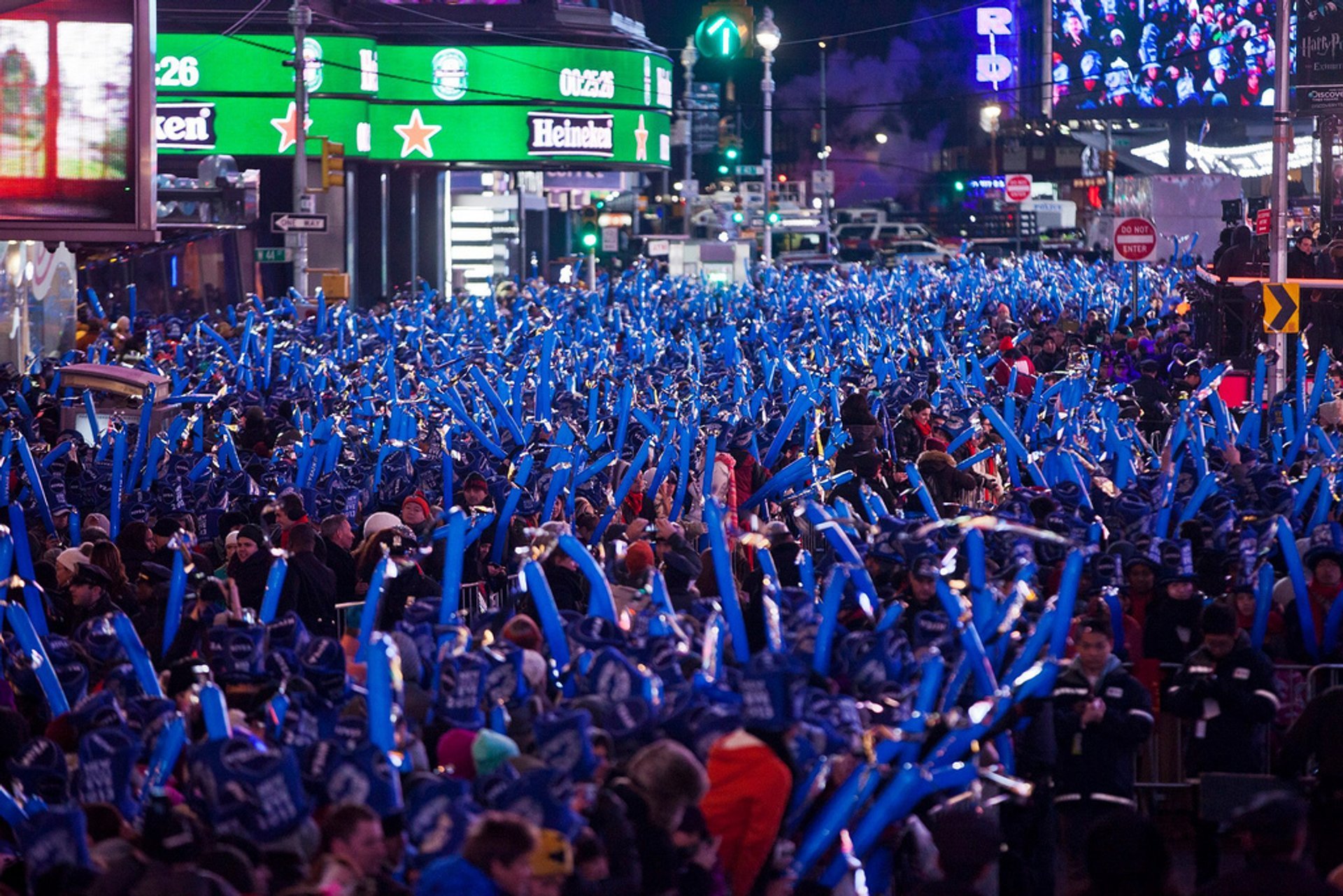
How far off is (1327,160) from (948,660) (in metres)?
21.3

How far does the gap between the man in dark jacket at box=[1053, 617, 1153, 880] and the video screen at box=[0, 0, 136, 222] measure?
23.2ft

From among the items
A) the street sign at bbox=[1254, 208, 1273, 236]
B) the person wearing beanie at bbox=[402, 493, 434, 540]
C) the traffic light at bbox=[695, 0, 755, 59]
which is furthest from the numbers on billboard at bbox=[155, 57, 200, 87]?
the person wearing beanie at bbox=[402, 493, 434, 540]

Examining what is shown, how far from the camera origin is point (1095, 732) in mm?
8844

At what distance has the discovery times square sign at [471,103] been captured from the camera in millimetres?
40031

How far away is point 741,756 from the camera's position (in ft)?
22.9

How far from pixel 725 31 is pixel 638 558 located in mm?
10295

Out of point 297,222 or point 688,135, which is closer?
point 297,222

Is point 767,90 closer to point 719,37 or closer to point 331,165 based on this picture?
point 331,165

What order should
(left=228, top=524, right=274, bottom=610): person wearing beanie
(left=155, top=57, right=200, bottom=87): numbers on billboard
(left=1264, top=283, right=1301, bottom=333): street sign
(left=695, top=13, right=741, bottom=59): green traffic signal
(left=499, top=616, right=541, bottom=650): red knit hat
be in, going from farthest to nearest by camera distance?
(left=155, top=57, right=200, bottom=87): numbers on billboard < (left=1264, top=283, right=1301, bottom=333): street sign < (left=695, top=13, right=741, bottom=59): green traffic signal < (left=228, top=524, right=274, bottom=610): person wearing beanie < (left=499, top=616, right=541, bottom=650): red knit hat

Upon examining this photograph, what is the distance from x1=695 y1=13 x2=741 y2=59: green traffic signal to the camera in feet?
66.3

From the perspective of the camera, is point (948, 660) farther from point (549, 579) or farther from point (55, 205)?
point (55, 205)

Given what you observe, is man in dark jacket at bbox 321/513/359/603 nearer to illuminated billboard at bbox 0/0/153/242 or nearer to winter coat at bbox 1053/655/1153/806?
illuminated billboard at bbox 0/0/153/242

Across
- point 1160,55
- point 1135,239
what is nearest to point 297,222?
point 1135,239

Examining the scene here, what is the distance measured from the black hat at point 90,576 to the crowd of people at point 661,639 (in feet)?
0.11
